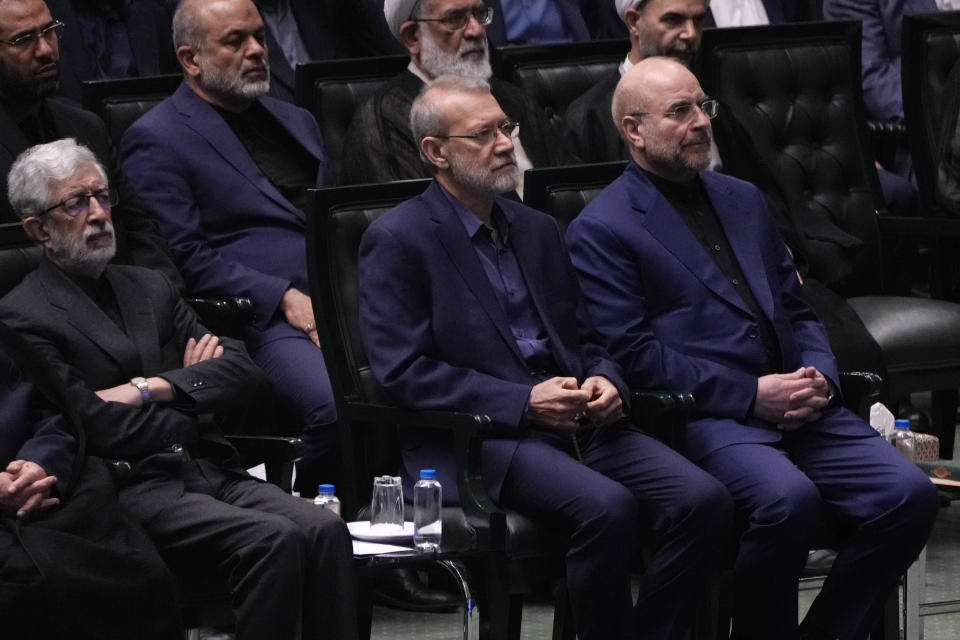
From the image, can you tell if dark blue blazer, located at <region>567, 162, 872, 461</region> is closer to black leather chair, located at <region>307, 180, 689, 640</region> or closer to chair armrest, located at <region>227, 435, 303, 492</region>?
black leather chair, located at <region>307, 180, 689, 640</region>

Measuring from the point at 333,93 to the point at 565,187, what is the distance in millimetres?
985

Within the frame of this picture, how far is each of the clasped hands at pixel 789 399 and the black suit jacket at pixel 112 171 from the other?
140cm

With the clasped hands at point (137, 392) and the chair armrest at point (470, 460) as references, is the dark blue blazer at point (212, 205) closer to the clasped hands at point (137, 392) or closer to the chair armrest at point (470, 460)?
the clasped hands at point (137, 392)

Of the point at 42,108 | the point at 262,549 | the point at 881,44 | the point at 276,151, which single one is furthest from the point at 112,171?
the point at 881,44

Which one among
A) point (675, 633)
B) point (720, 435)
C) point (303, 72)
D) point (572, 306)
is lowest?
point (675, 633)

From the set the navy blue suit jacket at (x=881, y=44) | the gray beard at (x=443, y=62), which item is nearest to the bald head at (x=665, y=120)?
the gray beard at (x=443, y=62)

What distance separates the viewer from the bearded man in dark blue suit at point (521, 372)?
403 cm

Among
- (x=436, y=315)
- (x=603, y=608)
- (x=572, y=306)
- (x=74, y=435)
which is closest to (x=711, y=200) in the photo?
(x=572, y=306)

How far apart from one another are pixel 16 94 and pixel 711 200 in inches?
66.4

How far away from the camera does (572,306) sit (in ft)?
14.4

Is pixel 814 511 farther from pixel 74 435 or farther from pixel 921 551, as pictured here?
pixel 74 435

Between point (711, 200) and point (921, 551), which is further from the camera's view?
point (711, 200)

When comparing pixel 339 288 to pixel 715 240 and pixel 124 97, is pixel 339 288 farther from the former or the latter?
pixel 124 97

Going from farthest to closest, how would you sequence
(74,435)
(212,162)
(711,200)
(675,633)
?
(212,162)
(711,200)
(675,633)
(74,435)
